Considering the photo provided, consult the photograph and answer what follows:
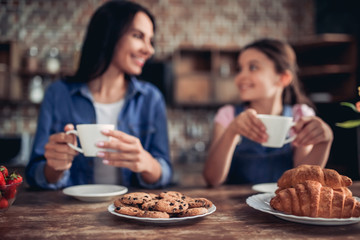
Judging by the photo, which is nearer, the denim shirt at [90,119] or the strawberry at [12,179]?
the strawberry at [12,179]

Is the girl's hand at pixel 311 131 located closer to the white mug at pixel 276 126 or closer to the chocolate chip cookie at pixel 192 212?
the white mug at pixel 276 126

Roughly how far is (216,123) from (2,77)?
2.71m

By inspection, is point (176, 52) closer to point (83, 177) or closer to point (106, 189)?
point (83, 177)

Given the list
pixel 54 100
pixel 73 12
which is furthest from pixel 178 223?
pixel 73 12

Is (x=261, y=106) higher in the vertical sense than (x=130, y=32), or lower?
lower

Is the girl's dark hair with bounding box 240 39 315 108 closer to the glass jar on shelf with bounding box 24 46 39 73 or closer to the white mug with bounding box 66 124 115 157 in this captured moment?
the white mug with bounding box 66 124 115 157

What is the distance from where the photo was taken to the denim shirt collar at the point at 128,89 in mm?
1538

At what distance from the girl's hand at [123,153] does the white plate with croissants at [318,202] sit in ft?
1.43

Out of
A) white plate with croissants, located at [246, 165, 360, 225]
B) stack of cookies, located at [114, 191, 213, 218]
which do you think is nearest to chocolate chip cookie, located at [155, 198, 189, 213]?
stack of cookies, located at [114, 191, 213, 218]

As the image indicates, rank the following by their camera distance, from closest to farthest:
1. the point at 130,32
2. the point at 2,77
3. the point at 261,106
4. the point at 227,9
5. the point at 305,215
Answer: the point at 305,215 < the point at 130,32 < the point at 261,106 < the point at 2,77 < the point at 227,9

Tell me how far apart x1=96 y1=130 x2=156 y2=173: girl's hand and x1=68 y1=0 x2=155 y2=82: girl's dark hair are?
61cm

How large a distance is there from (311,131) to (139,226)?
0.75 meters

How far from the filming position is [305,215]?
2.23 ft

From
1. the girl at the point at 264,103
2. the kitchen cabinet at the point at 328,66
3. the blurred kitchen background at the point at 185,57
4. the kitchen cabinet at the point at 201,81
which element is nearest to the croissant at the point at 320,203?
the girl at the point at 264,103
